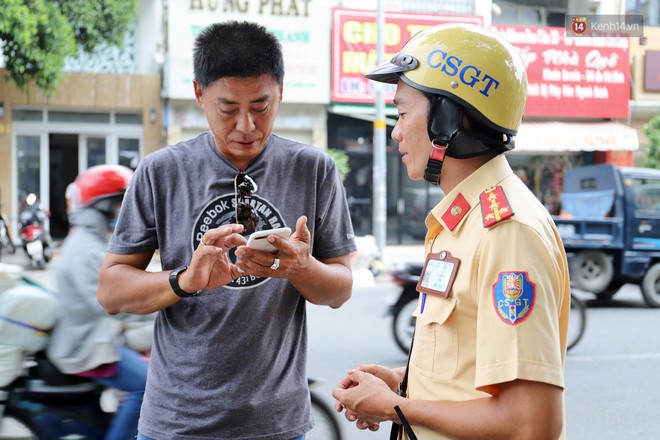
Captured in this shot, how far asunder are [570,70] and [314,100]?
7018 mm

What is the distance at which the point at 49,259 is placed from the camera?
1265 centimetres

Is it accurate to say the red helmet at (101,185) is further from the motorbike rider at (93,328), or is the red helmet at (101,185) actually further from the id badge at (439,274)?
the id badge at (439,274)

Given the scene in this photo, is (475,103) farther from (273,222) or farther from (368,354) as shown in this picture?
(368,354)

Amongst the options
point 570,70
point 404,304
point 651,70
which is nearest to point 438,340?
point 404,304

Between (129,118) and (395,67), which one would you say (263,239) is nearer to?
(395,67)

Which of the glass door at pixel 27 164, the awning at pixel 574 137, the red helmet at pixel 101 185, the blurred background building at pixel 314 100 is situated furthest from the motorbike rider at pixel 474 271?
the awning at pixel 574 137

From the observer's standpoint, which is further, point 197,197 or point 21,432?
point 21,432

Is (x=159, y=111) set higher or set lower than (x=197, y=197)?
higher

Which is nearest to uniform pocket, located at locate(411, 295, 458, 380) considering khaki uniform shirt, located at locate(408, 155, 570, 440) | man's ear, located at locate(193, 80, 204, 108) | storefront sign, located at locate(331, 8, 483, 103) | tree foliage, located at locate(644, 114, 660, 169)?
khaki uniform shirt, located at locate(408, 155, 570, 440)

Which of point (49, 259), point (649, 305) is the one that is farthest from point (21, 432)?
point (49, 259)

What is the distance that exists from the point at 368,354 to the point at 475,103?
5526 millimetres

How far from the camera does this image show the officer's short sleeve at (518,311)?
130 cm

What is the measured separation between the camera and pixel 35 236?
1223 centimetres

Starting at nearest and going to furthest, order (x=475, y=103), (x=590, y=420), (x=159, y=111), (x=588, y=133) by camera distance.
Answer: (x=475, y=103), (x=590, y=420), (x=159, y=111), (x=588, y=133)
